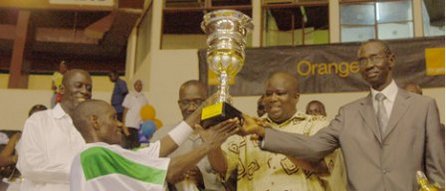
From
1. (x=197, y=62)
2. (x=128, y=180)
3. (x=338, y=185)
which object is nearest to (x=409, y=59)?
(x=197, y=62)

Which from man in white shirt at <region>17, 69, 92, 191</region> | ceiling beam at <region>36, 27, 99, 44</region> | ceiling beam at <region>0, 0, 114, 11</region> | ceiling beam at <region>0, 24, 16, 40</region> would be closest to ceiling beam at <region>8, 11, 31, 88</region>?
ceiling beam at <region>0, 24, 16, 40</region>

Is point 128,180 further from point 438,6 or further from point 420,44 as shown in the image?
point 438,6

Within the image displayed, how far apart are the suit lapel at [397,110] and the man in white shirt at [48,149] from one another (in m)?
1.73

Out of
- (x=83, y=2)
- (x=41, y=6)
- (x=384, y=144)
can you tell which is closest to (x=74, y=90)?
(x=384, y=144)

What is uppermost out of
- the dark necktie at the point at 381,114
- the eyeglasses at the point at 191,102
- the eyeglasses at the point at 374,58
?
the eyeglasses at the point at 374,58

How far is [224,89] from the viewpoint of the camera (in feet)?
10.6

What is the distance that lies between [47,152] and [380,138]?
1829 mm

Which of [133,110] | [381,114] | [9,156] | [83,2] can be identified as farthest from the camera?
[83,2]

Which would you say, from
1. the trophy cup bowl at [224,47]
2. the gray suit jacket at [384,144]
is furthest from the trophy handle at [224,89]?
the gray suit jacket at [384,144]

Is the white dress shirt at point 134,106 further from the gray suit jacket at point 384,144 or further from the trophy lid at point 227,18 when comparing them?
the gray suit jacket at point 384,144

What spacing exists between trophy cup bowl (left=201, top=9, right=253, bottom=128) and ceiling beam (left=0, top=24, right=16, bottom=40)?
32.7 feet

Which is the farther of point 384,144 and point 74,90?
point 74,90

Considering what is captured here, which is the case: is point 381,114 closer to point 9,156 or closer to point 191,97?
point 191,97

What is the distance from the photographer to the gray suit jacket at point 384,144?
9.73ft
